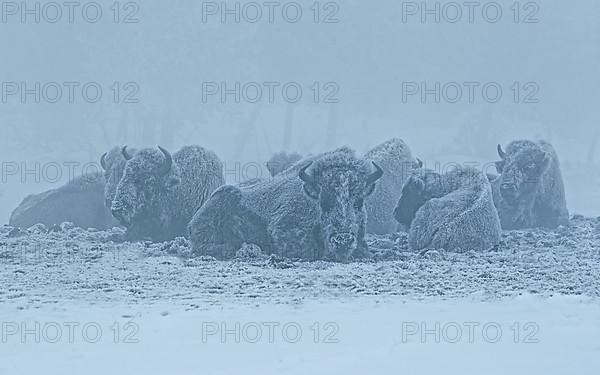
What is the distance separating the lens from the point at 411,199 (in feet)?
47.5

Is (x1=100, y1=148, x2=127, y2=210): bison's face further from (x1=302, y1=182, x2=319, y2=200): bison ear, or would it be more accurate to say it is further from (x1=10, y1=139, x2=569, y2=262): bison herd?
(x1=302, y1=182, x2=319, y2=200): bison ear

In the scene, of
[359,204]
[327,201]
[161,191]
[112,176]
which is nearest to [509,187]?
[359,204]

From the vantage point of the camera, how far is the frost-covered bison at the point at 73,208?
56.3 ft

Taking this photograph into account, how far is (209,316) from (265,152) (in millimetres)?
44932

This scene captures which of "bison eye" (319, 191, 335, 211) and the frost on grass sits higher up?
"bison eye" (319, 191, 335, 211)

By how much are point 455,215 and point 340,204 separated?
7.18 ft

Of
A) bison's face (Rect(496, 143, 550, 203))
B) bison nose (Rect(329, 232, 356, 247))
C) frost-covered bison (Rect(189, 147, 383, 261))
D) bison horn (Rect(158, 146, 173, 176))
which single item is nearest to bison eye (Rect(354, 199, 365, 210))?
frost-covered bison (Rect(189, 147, 383, 261))

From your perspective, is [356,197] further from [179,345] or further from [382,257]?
[179,345]

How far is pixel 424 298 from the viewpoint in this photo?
31.2 ft

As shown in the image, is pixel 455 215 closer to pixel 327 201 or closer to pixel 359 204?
pixel 359 204

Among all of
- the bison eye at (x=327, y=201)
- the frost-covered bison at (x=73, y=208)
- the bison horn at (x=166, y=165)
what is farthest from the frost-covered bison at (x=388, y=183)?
the frost-covered bison at (x=73, y=208)

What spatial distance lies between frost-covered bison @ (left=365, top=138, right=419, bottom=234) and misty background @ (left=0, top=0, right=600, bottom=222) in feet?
97.9

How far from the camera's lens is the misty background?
172 feet

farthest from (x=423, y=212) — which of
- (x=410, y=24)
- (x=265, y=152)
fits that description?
(x=410, y=24)
